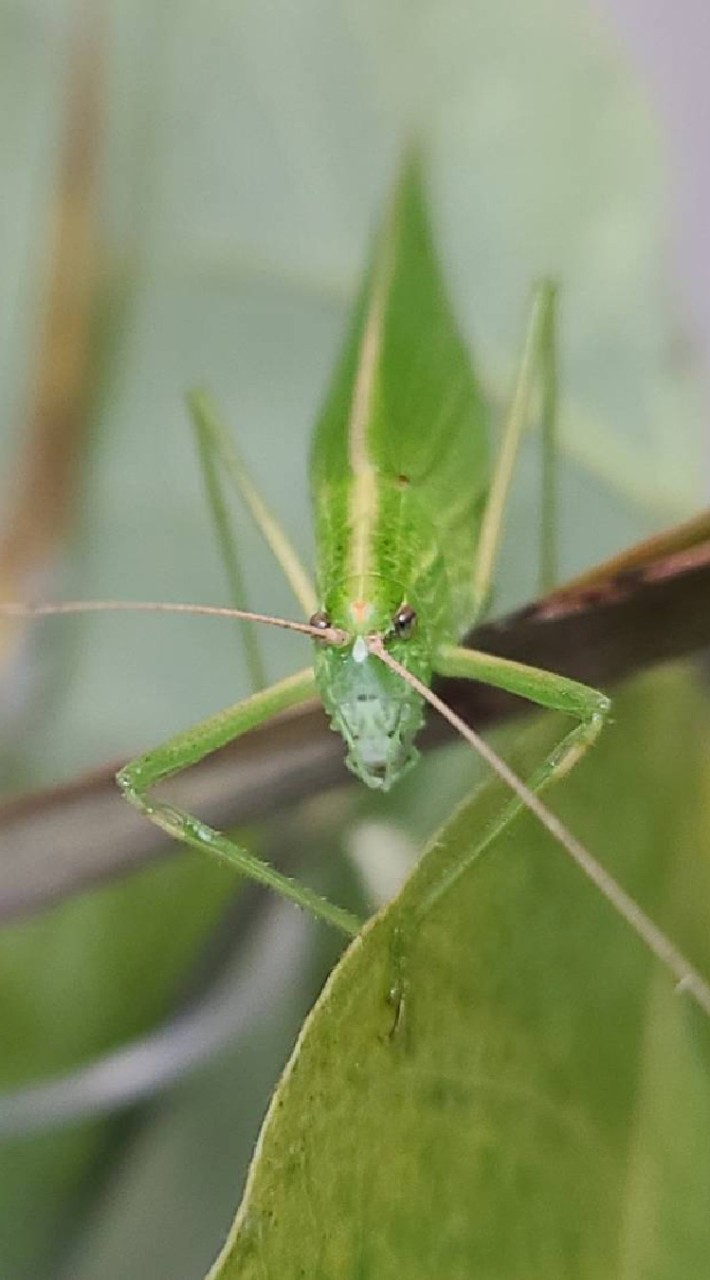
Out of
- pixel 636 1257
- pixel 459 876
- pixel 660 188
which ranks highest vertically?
pixel 660 188

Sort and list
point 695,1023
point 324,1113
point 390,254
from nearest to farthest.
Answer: point 324,1113, point 695,1023, point 390,254

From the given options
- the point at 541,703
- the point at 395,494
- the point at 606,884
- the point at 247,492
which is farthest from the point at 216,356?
the point at 606,884

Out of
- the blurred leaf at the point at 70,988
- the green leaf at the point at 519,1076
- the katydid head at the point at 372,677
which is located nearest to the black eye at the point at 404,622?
the katydid head at the point at 372,677

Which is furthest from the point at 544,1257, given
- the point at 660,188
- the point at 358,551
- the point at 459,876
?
the point at 660,188

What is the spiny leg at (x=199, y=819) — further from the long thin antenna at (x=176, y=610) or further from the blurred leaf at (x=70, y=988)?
the blurred leaf at (x=70, y=988)

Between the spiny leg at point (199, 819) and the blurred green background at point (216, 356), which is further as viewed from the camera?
the blurred green background at point (216, 356)

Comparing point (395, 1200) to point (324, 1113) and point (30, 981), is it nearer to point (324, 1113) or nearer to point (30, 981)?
point (324, 1113)

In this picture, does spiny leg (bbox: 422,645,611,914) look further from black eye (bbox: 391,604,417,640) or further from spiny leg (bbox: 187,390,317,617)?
spiny leg (bbox: 187,390,317,617)
